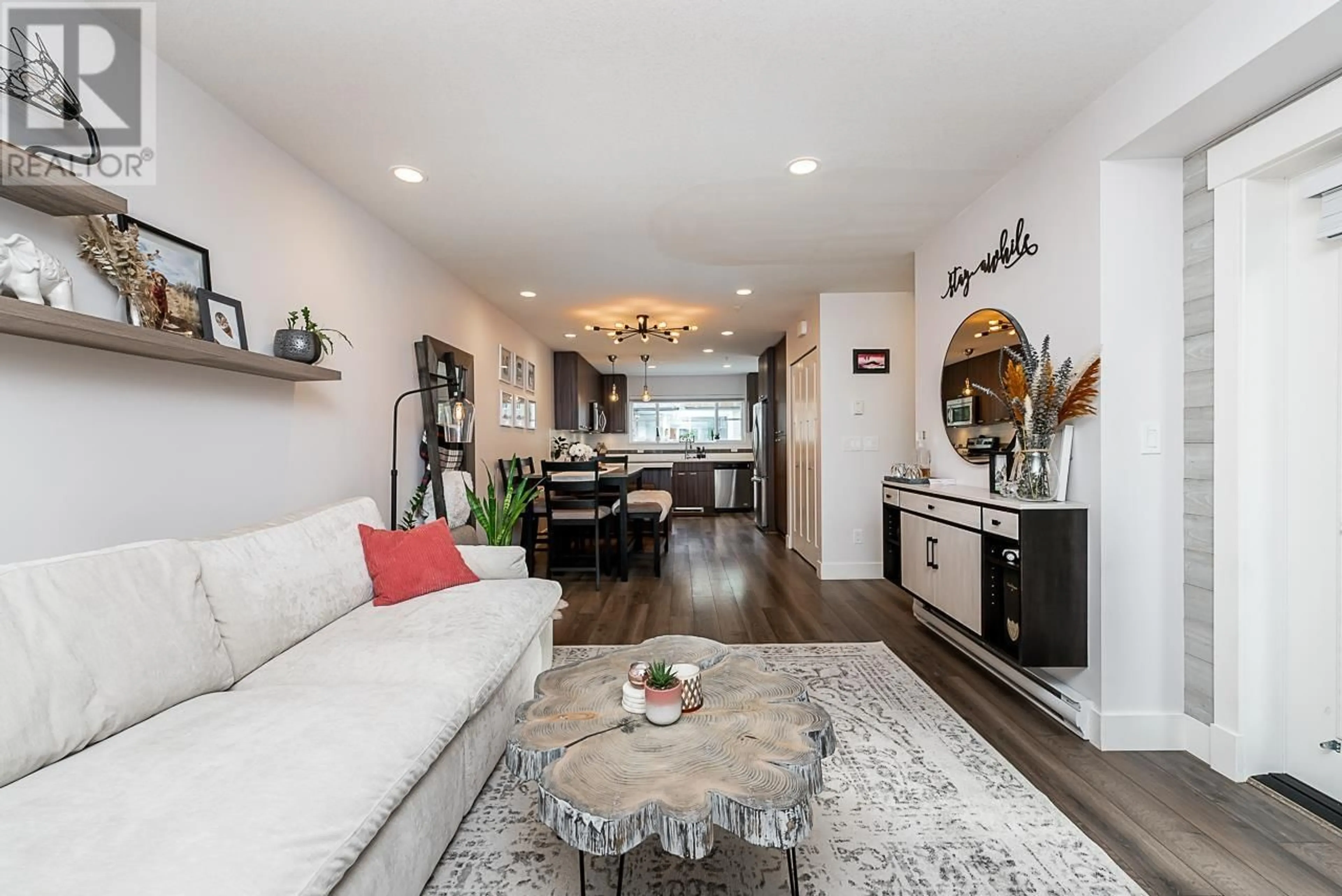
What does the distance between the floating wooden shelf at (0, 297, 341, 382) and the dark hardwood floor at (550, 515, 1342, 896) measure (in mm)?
2066

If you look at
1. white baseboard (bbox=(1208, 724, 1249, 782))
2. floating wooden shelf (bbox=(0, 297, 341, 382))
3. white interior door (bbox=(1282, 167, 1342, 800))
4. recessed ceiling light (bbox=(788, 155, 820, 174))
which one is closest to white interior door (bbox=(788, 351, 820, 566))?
recessed ceiling light (bbox=(788, 155, 820, 174))

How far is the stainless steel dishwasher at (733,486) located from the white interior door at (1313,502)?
7946 mm

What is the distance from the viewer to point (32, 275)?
1432 mm

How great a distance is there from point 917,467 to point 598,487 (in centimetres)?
247

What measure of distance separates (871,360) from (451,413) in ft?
11.2

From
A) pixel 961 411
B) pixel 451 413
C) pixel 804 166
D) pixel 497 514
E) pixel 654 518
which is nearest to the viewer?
pixel 804 166

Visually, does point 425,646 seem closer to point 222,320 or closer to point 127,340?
point 127,340

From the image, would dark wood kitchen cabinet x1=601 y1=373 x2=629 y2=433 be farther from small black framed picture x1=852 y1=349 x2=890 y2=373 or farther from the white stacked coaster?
the white stacked coaster

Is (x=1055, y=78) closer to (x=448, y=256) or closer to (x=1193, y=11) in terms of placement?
(x=1193, y=11)

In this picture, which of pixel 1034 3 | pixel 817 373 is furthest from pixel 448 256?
pixel 1034 3

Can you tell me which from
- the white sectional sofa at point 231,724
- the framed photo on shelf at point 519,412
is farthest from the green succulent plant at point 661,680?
the framed photo on shelf at point 519,412

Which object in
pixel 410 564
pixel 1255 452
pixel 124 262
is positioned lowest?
pixel 410 564

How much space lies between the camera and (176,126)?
201 centimetres

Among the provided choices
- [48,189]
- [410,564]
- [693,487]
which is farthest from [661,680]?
[693,487]
